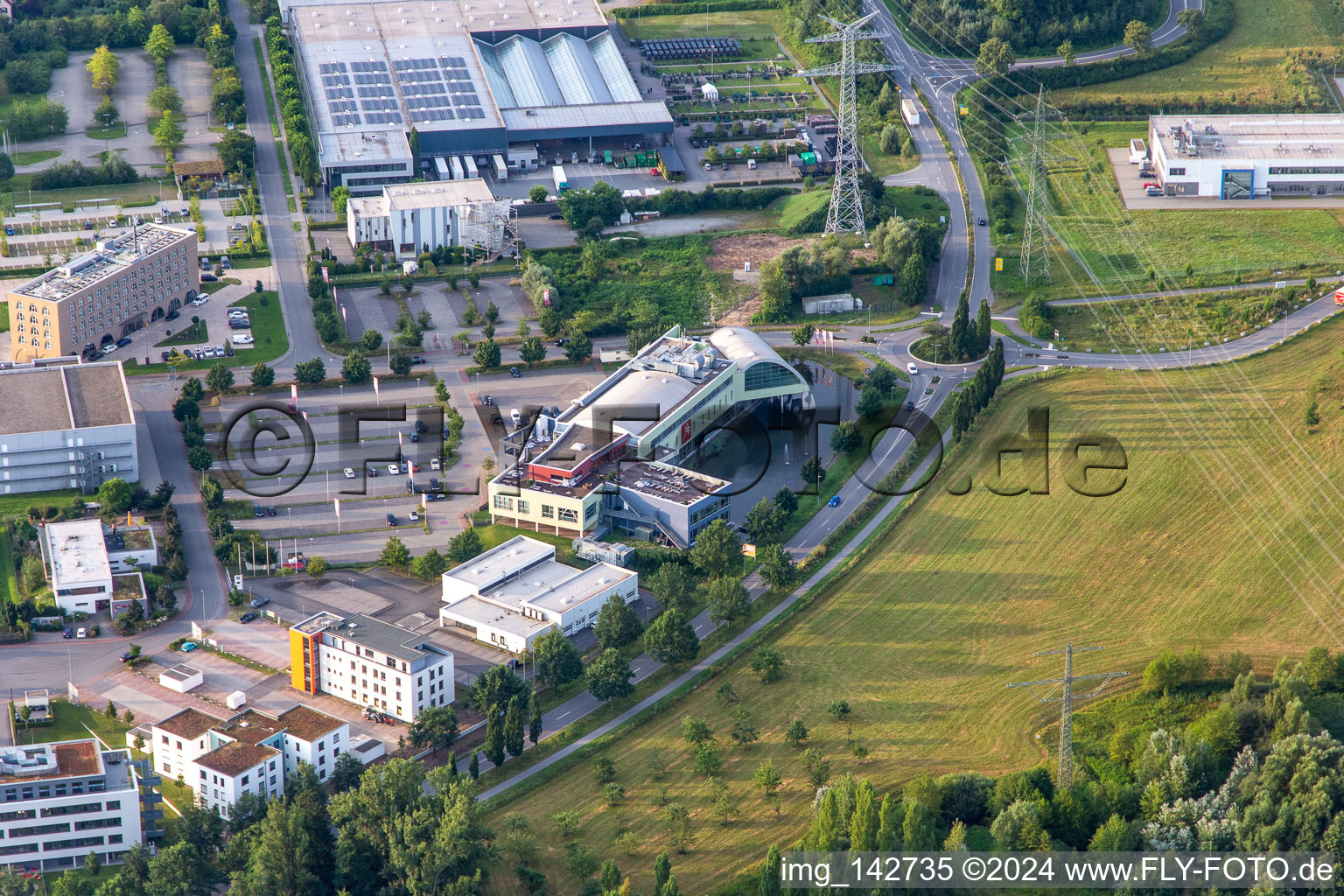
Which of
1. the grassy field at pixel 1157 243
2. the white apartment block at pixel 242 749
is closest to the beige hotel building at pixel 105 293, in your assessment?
the white apartment block at pixel 242 749

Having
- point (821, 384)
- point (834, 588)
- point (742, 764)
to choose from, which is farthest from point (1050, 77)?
point (742, 764)

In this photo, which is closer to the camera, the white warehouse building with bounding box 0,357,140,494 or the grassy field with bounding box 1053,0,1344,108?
the white warehouse building with bounding box 0,357,140,494

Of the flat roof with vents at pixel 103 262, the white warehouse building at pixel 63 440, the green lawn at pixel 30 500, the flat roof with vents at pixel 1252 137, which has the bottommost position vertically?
the green lawn at pixel 30 500

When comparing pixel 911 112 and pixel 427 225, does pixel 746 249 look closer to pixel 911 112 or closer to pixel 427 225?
pixel 427 225

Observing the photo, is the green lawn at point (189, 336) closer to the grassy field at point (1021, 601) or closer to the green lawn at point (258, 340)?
the green lawn at point (258, 340)

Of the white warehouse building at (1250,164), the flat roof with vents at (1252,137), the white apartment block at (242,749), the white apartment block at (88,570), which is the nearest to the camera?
the white apartment block at (242,749)

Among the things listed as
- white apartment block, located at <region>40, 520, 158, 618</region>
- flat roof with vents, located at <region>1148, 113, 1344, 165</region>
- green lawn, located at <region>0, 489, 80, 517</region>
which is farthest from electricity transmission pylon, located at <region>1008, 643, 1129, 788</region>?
flat roof with vents, located at <region>1148, 113, 1344, 165</region>

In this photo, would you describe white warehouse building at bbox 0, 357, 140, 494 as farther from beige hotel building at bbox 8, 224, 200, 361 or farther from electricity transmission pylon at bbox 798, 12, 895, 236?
electricity transmission pylon at bbox 798, 12, 895, 236
